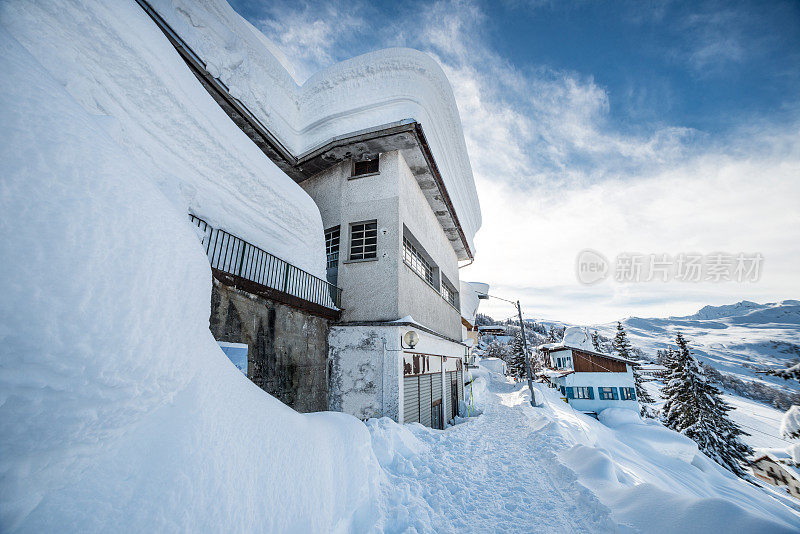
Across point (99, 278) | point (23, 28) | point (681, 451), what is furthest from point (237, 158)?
point (681, 451)

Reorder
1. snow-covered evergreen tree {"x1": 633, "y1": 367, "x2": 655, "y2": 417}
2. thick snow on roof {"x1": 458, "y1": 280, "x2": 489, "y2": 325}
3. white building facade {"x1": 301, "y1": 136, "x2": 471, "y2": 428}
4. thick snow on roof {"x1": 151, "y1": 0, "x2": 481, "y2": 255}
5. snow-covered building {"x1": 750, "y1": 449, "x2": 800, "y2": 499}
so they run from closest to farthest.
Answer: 1. thick snow on roof {"x1": 151, "y1": 0, "x2": 481, "y2": 255}
2. white building facade {"x1": 301, "y1": 136, "x2": 471, "y2": 428}
3. snow-covered building {"x1": 750, "y1": 449, "x2": 800, "y2": 499}
4. thick snow on roof {"x1": 458, "y1": 280, "x2": 489, "y2": 325}
5. snow-covered evergreen tree {"x1": 633, "y1": 367, "x2": 655, "y2": 417}

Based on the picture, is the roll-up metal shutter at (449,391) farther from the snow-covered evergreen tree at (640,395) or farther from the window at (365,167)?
the snow-covered evergreen tree at (640,395)

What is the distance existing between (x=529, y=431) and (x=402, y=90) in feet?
40.8

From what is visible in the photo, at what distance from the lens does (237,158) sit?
5352 millimetres

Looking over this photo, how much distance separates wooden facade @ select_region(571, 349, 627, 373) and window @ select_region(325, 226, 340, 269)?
107ft

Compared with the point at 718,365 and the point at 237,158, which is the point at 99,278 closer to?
the point at 237,158

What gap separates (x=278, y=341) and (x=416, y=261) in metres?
6.70

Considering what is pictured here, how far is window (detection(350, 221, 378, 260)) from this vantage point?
9875 mm

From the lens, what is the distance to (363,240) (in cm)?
1007

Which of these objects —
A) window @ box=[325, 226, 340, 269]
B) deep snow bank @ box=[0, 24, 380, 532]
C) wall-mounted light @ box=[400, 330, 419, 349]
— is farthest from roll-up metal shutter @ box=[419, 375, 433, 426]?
deep snow bank @ box=[0, 24, 380, 532]

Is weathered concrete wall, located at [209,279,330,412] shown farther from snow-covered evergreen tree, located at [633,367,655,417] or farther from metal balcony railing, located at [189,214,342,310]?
snow-covered evergreen tree, located at [633,367,655,417]

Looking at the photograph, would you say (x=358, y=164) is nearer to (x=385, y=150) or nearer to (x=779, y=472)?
(x=385, y=150)

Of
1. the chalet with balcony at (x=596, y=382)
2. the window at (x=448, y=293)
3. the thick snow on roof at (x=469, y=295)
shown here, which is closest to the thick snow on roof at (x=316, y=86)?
the window at (x=448, y=293)

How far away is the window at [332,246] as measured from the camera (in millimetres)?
10375
